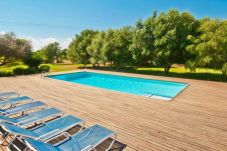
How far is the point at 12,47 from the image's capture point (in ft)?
54.4

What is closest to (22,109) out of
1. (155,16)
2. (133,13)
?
(155,16)

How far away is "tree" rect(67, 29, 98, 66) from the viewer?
90.3 feet

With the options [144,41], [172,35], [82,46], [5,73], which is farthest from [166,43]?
[82,46]

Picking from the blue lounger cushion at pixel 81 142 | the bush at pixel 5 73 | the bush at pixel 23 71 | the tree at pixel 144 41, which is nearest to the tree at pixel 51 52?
the bush at pixel 23 71

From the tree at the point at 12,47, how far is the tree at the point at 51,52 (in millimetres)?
22121

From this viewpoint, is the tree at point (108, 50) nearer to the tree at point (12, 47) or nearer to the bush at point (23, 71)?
the bush at point (23, 71)

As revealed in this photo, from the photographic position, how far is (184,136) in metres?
4.41

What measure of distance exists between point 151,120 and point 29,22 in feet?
104

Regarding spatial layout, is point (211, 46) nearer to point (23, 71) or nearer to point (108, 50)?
point (108, 50)

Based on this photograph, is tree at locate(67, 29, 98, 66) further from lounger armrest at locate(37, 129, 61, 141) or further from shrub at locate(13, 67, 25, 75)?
lounger armrest at locate(37, 129, 61, 141)

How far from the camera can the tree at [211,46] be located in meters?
12.7

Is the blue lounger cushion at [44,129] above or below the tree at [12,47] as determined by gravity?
below

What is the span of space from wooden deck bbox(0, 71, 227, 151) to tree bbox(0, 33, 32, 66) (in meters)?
10.6

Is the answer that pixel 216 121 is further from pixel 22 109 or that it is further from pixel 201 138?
pixel 22 109
